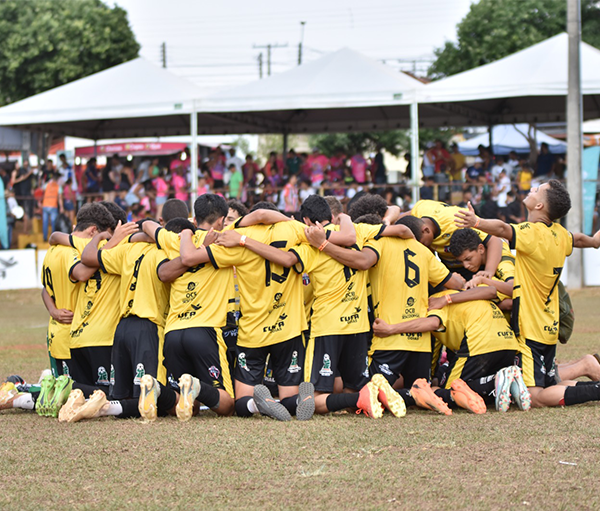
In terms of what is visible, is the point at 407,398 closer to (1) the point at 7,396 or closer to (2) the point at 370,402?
(2) the point at 370,402

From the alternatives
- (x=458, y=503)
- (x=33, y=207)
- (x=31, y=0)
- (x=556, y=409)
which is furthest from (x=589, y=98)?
(x=31, y=0)

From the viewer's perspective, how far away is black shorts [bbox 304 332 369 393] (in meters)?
7.09

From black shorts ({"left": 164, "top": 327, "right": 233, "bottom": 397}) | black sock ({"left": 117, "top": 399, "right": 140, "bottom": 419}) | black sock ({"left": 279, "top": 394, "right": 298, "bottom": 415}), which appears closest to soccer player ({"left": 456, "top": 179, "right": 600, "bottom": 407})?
black sock ({"left": 279, "top": 394, "right": 298, "bottom": 415})

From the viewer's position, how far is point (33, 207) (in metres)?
25.0

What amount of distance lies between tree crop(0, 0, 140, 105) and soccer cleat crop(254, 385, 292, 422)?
105ft

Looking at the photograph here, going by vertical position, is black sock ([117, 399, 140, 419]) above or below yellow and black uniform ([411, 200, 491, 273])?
below

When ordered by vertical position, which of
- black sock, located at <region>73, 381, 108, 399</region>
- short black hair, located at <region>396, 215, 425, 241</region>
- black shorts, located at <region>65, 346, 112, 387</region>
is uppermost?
short black hair, located at <region>396, 215, 425, 241</region>

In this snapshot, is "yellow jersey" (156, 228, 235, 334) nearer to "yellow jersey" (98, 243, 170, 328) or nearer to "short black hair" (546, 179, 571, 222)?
"yellow jersey" (98, 243, 170, 328)

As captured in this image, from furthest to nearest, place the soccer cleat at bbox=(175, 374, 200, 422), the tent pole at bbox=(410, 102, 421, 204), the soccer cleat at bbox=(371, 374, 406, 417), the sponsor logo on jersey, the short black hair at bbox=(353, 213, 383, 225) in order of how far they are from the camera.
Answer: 1. the tent pole at bbox=(410, 102, 421, 204)
2. the short black hair at bbox=(353, 213, 383, 225)
3. the sponsor logo on jersey
4. the soccer cleat at bbox=(371, 374, 406, 417)
5. the soccer cleat at bbox=(175, 374, 200, 422)

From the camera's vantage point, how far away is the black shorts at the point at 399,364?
7.29 meters

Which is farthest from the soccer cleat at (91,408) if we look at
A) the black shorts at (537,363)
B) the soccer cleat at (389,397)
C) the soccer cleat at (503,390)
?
the black shorts at (537,363)

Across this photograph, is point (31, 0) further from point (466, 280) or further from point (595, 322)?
point (466, 280)

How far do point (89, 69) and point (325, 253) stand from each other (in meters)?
32.6

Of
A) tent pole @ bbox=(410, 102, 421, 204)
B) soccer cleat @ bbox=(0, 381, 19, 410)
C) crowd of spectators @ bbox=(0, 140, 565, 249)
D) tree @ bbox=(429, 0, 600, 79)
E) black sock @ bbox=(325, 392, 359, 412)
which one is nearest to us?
black sock @ bbox=(325, 392, 359, 412)
